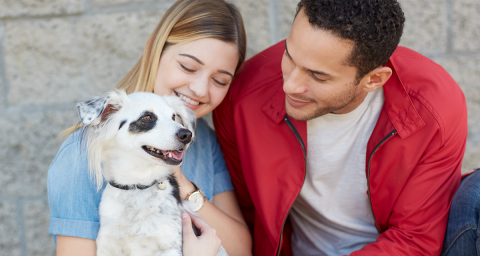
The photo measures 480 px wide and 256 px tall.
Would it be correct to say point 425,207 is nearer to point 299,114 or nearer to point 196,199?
point 299,114

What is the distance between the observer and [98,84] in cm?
296

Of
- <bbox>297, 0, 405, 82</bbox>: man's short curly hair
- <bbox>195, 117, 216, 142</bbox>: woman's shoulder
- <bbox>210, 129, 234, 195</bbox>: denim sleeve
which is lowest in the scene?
<bbox>210, 129, 234, 195</bbox>: denim sleeve

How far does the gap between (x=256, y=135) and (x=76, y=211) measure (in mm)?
1099

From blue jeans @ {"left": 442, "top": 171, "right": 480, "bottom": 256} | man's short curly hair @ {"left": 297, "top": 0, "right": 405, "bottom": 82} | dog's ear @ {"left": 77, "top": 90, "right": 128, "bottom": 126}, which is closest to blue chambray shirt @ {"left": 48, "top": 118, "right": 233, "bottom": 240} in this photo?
dog's ear @ {"left": 77, "top": 90, "right": 128, "bottom": 126}

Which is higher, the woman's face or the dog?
the woman's face

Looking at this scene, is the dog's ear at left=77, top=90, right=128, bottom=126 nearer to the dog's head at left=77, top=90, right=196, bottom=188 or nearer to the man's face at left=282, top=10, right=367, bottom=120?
the dog's head at left=77, top=90, right=196, bottom=188

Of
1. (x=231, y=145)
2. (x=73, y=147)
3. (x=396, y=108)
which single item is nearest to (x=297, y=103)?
(x=396, y=108)

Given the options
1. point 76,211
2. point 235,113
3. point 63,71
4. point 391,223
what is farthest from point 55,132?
point 391,223

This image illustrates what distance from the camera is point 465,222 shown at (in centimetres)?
194

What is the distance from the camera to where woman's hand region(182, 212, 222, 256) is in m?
1.73

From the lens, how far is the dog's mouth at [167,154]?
5.69ft

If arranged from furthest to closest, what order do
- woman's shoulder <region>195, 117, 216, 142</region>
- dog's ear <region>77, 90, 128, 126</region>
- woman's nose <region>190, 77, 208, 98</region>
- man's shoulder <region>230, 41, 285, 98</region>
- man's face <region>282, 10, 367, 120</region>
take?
woman's shoulder <region>195, 117, 216, 142</region> → man's shoulder <region>230, 41, 285, 98</region> → woman's nose <region>190, 77, 208, 98</region> → man's face <region>282, 10, 367, 120</region> → dog's ear <region>77, 90, 128, 126</region>

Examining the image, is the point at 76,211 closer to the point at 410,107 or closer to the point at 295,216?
the point at 295,216

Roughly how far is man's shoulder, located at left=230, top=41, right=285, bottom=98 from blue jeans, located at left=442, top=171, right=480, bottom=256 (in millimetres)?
1247
